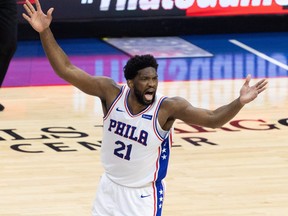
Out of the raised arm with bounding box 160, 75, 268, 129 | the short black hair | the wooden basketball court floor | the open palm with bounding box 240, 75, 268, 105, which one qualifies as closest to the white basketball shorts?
the raised arm with bounding box 160, 75, 268, 129

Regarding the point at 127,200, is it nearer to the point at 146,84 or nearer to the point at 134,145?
the point at 134,145

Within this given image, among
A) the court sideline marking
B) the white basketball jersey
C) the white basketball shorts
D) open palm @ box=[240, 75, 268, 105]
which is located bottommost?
the court sideline marking

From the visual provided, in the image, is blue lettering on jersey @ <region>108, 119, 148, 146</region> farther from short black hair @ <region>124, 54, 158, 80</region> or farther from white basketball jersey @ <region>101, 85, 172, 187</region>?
short black hair @ <region>124, 54, 158, 80</region>

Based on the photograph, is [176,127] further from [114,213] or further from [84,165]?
[114,213]

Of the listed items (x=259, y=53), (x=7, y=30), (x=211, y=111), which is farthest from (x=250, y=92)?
(x=259, y=53)

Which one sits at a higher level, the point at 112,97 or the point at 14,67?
the point at 112,97

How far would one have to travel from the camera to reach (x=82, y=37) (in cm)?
1589

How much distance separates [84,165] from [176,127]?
172 centimetres

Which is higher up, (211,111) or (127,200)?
(211,111)

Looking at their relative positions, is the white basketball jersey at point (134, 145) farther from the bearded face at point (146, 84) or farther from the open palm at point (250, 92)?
the open palm at point (250, 92)

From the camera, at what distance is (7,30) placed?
11.0 meters

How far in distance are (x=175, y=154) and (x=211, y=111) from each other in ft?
11.7

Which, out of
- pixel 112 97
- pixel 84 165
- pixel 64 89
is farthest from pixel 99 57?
pixel 112 97

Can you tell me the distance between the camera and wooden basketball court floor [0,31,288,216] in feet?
28.0
